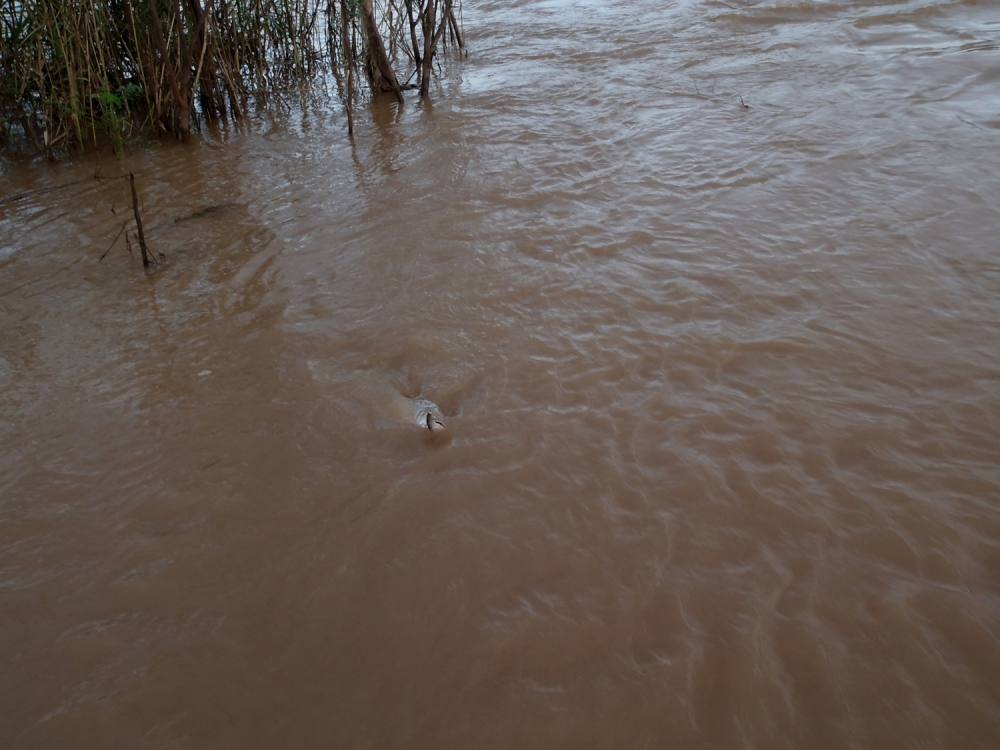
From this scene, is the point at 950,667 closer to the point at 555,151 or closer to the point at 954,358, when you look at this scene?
the point at 954,358

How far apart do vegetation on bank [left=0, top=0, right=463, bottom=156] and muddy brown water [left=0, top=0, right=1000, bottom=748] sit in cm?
77

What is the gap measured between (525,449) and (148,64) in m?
4.35

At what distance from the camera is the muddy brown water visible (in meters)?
1.70

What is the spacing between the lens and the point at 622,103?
529 centimetres

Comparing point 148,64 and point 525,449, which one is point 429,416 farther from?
point 148,64

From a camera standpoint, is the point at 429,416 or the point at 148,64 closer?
the point at 429,416

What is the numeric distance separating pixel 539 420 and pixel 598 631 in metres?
0.86

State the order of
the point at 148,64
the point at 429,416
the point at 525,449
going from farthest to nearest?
1. the point at 148,64
2. the point at 429,416
3. the point at 525,449

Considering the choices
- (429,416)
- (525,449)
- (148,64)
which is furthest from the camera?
(148,64)

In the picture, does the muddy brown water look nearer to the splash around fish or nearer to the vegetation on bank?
the splash around fish

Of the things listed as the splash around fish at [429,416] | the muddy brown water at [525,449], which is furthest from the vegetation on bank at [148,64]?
the splash around fish at [429,416]

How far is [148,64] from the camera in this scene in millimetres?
5074

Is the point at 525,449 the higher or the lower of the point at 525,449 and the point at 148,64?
the lower

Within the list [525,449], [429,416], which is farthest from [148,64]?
[525,449]
